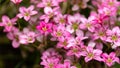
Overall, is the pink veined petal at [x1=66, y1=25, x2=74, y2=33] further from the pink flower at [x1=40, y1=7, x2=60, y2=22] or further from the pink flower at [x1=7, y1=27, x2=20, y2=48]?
the pink flower at [x1=7, y1=27, x2=20, y2=48]

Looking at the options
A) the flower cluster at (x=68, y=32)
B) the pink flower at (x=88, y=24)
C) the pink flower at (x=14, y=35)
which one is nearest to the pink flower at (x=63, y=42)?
the flower cluster at (x=68, y=32)

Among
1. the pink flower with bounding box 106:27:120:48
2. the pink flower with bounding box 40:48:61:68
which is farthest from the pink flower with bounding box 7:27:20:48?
the pink flower with bounding box 106:27:120:48

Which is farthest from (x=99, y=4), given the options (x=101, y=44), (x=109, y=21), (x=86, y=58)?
(x=86, y=58)

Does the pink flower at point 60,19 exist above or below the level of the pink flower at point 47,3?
below

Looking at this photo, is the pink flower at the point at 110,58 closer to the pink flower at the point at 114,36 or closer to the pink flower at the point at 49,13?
the pink flower at the point at 114,36

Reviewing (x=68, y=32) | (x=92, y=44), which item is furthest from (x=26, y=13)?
(x=92, y=44)

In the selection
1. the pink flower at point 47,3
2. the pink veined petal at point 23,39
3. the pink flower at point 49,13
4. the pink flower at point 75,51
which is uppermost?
the pink flower at point 47,3

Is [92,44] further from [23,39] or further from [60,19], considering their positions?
[23,39]

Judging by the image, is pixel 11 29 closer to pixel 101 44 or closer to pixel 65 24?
pixel 65 24
